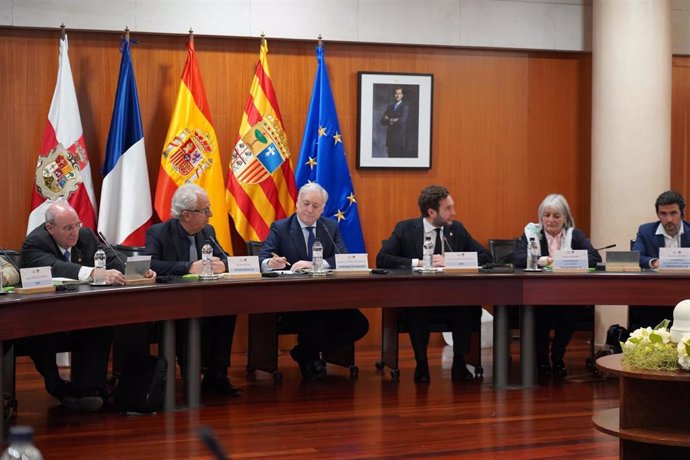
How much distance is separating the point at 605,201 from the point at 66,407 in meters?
4.14

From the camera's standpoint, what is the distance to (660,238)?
20.5 feet

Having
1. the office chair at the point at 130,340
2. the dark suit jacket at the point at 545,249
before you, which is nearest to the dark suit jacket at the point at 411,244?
the dark suit jacket at the point at 545,249

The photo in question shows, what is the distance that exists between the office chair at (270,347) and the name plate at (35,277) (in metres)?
1.56

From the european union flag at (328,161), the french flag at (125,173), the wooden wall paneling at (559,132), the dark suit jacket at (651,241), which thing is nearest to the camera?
the dark suit jacket at (651,241)

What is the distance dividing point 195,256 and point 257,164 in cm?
150

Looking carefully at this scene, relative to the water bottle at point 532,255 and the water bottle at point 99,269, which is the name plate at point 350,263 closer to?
the water bottle at point 532,255

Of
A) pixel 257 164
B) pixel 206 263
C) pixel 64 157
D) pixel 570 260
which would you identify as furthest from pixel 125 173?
pixel 570 260

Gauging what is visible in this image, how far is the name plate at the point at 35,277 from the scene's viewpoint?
14.8ft

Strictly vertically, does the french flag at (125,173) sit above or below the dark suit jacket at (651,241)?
above

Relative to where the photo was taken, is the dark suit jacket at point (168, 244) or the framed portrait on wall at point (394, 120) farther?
the framed portrait on wall at point (394, 120)

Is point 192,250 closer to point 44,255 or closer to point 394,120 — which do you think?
point 44,255

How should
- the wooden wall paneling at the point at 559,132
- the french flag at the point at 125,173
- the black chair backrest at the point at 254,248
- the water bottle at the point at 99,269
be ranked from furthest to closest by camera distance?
the wooden wall paneling at the point at 559,132 < the french flag at the point at 125,173 < the black chair backrest at the point at 254,248 < the water bottle at the point at 99,269

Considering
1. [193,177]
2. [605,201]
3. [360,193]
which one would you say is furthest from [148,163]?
[605,201]

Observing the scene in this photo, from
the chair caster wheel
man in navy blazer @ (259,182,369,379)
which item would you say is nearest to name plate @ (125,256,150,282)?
man in navy blazer @ (259,182,369,379)
